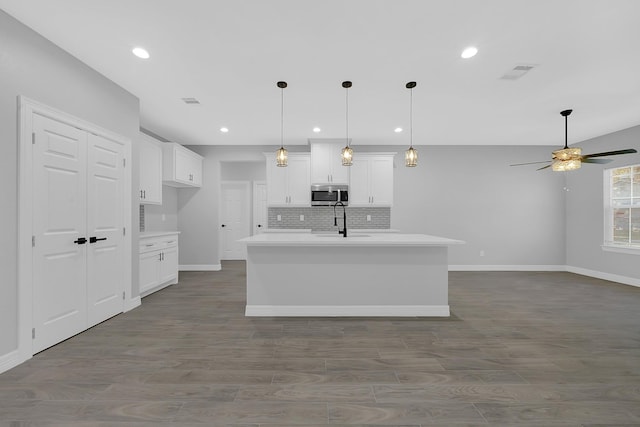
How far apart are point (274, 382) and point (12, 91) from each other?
10.2 ft

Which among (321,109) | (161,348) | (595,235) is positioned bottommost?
(161,348)

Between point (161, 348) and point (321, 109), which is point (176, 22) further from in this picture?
point (161, 348)

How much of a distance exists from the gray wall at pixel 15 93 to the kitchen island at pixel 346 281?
6.71 feet

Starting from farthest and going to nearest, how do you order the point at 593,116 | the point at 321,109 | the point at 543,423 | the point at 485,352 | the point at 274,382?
the point at 593,116, the point at 321,109, the point at 485,352, the point at 274,382, the point at 543,423

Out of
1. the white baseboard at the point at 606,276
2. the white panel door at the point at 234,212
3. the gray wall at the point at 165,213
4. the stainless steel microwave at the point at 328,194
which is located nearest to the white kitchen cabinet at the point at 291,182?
the stainless steel microwave at the point at 328,194

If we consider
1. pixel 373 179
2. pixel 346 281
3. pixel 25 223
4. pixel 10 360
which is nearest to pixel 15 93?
pixel 25 223

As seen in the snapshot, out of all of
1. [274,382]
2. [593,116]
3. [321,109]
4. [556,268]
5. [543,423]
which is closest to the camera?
[543,423]

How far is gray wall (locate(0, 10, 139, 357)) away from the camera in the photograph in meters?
2.35

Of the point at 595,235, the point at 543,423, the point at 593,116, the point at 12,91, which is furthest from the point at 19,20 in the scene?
the point at 595,235

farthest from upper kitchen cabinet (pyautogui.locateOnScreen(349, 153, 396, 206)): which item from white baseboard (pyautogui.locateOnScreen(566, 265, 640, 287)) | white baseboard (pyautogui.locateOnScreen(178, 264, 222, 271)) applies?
white baseboard (pyautogui.locateOnScreen(566, 265, 640, 287))

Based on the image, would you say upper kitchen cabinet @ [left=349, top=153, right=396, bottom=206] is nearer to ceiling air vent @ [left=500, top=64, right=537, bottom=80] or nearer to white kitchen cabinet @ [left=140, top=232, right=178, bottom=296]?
ceiling air vent @ [left=500, top=64, right=537, bottom=80]

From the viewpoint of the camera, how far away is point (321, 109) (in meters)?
4.50

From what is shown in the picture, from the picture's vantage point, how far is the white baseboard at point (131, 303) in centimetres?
382

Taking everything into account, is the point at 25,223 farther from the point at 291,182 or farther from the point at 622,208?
the point at 622,208
